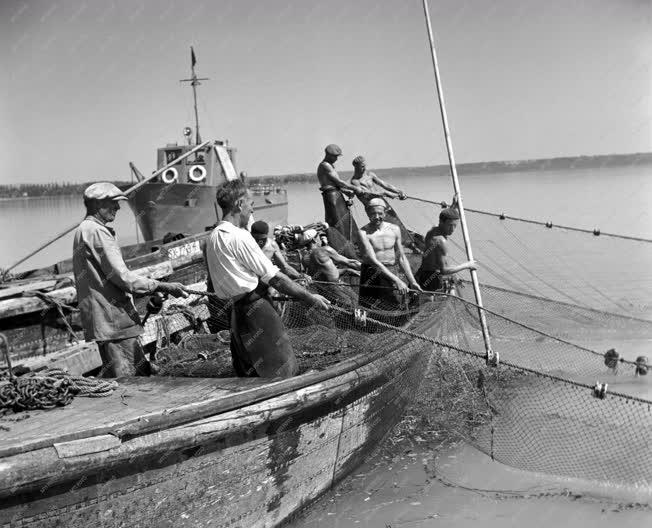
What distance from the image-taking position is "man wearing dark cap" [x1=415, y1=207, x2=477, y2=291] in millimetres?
6727

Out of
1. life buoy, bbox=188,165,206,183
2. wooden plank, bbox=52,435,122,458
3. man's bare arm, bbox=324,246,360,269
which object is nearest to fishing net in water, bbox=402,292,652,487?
man's bare arm, bbox=324,246,360,269

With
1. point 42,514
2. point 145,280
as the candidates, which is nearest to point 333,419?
point 145,280

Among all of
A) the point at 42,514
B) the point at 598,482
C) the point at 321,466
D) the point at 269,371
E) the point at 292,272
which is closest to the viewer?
the point at 42,514

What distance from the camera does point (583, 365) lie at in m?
7.45

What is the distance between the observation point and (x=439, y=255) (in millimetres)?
6832

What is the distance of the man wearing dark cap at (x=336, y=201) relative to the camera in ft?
29.8

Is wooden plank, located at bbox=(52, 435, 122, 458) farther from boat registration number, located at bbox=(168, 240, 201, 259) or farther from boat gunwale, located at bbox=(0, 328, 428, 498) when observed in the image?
boat registration number, located at bbox=(168, 240, 201, 259)

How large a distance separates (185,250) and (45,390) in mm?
6082

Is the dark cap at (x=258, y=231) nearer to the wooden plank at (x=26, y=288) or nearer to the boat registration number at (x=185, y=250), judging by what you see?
the wooden plank at (x=26, y=288)

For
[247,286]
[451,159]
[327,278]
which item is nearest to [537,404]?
[327,278]

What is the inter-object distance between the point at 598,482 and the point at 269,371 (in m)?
2.88

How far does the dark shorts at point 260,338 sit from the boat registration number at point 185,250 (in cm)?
537

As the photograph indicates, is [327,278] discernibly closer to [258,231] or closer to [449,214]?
[258,231]

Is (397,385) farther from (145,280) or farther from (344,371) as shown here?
(145,280)
